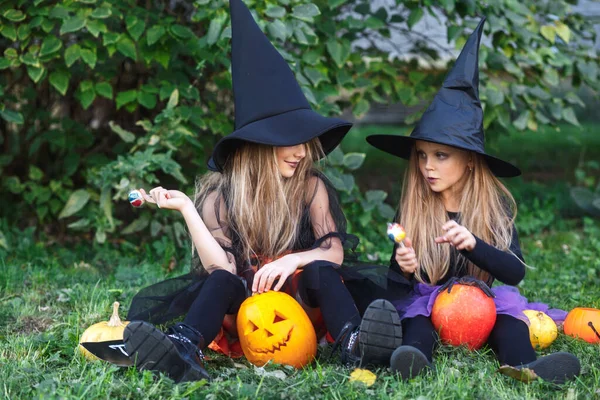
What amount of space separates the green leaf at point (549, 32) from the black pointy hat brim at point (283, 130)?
224 cm

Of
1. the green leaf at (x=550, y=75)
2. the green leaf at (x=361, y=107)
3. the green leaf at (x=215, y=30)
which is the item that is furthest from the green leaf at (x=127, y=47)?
the green leaf at (x=550, y=75)

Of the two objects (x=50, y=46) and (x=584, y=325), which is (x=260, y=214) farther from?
(x=50, y=46)

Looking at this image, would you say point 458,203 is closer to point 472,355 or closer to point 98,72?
point 472,355

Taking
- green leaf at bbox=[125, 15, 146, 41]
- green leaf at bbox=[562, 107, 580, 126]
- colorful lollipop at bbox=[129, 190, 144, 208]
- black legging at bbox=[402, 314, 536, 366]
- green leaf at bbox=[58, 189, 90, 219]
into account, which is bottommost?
green leaf at bbox=[58, 189, 90, 219]

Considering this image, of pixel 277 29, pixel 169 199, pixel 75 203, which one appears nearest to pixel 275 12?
pixel 277 29

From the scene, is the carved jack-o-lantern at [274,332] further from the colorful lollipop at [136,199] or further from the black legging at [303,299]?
the colorful lollipop at [136,199]

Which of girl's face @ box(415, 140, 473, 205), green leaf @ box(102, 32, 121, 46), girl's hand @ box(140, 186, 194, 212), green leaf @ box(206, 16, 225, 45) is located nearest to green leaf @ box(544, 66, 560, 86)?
girl's face @ box(415, 140, 473, 205)

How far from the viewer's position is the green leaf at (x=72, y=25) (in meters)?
4.32

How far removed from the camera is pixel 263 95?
338 centimetres

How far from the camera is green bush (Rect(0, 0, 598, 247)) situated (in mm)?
4535

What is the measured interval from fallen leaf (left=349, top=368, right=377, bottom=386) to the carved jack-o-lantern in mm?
290

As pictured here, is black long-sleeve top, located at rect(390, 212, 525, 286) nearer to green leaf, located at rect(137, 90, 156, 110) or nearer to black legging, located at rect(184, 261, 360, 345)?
black legging, located at rect(184, 261, 360, 345)

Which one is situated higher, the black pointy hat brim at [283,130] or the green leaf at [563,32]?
the green leaf at [563,32]

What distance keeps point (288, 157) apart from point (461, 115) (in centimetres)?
78
